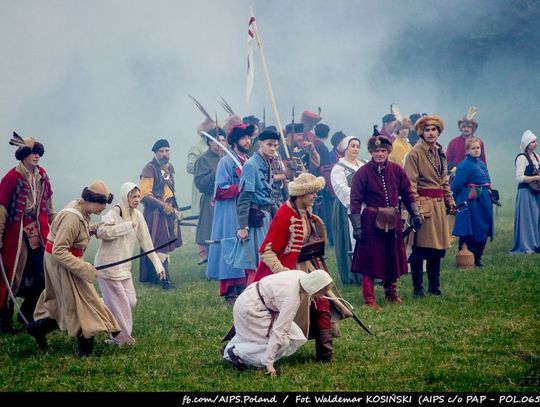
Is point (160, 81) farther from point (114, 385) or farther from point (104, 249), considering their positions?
point (114, 385)

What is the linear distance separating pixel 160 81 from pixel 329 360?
56.7ft

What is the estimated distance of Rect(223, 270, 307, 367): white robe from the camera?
6.72 m

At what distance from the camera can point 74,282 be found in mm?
7578

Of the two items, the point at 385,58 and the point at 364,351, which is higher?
the point at 385,58

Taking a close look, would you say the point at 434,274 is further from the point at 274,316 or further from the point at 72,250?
the point at 72,250

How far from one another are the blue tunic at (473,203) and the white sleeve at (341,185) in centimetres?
196

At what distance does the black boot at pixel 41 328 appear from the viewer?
25.5 ft

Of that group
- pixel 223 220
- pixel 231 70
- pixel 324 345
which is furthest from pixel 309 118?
pixel 324 345

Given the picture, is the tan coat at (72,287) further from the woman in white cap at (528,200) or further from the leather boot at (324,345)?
the woman in white cap at (528,200)

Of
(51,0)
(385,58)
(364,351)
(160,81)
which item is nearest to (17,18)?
(51,0)

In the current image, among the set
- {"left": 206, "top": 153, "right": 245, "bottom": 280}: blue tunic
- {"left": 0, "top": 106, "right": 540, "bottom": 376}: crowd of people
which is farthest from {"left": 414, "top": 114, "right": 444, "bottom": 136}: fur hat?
{"left": 206, "top": 153, "right": 245, "bottom": 280}: blue tunic

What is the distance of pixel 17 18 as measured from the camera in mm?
19234

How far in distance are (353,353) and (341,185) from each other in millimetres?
3968

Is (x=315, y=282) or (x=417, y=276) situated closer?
(x=315, y=282)
